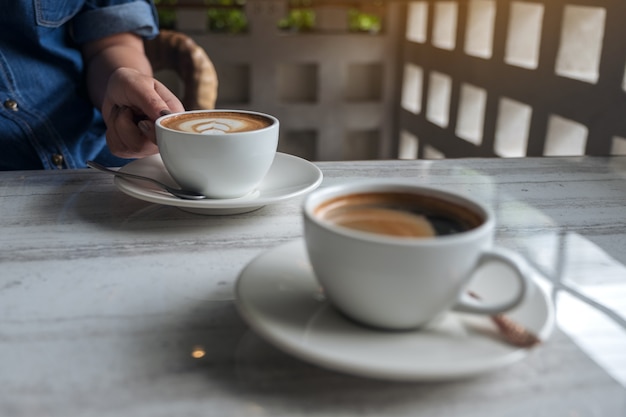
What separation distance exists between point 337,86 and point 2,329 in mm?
1682

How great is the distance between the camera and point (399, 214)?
383 millimetres

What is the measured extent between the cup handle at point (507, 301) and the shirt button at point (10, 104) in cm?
67

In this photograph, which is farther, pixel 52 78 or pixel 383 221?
pixel 52 78

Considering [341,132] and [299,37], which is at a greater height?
[299,37]

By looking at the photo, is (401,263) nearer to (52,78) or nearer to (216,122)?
(216,122)

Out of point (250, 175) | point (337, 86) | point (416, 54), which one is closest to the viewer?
point (250, 175)

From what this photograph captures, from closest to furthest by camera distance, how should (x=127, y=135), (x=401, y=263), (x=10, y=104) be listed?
1. (x=401, y=263)
2. (x=127, y=135)
3. (x=10, y=104)

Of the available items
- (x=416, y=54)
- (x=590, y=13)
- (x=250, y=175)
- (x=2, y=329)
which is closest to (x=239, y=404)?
(x=2, y=329)

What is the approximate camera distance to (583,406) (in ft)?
1.06

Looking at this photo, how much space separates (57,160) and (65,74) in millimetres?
119

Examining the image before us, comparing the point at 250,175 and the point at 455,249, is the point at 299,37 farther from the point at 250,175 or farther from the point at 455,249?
the point at 455,249

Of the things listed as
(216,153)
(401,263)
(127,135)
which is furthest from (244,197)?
(401,263)

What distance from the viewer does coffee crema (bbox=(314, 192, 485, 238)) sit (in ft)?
1.19

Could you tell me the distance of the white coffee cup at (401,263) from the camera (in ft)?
1.05
